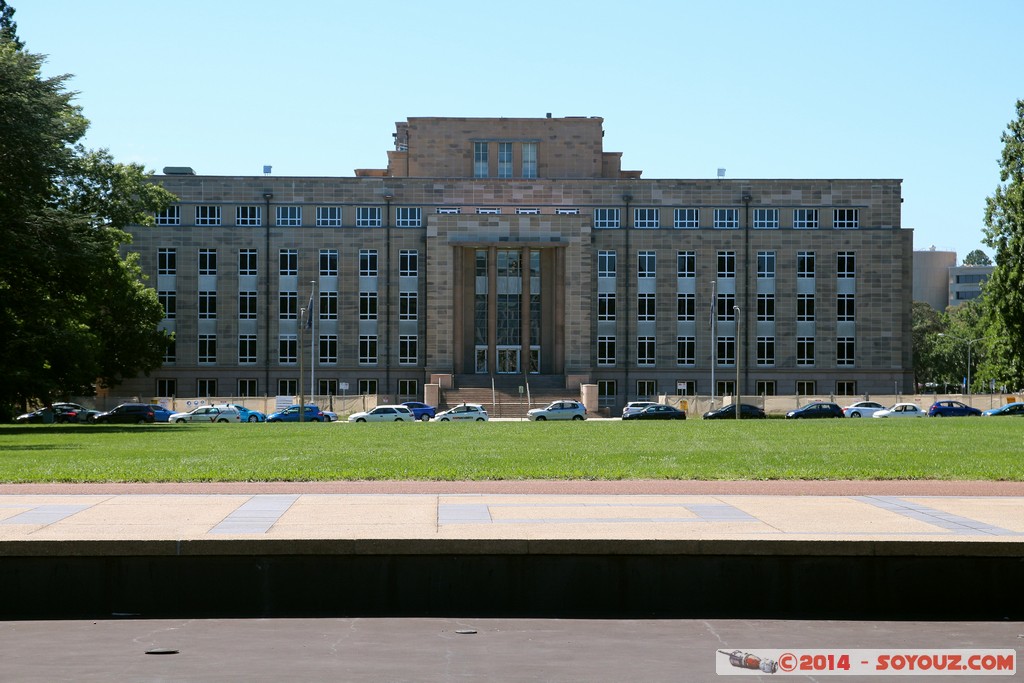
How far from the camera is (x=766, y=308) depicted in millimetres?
103312

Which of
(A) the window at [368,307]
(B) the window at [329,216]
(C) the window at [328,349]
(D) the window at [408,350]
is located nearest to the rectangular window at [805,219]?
(D) the window at [408,350]

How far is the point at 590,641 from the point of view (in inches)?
451

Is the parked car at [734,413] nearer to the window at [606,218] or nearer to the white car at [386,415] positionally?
the white car at [386,415]

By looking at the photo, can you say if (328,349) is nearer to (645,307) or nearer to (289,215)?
(289,215)

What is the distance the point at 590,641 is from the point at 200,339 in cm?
9352

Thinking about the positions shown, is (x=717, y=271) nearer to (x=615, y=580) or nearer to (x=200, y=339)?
(x=200, y=339)

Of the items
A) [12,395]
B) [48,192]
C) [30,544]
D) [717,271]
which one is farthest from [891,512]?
[717,271]

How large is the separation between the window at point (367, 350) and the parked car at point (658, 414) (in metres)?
29.0

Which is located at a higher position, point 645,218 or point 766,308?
point 645,218

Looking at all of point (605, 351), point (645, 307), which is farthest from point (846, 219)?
point (605, 351)

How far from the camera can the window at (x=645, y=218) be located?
103 meters

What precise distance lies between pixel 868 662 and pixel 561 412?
7085cm

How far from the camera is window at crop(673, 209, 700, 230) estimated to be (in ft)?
338

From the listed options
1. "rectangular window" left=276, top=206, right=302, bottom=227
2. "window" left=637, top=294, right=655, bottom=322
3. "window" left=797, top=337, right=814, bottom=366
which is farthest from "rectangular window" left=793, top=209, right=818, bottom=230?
"rectangular window" left=276, top=206, right=302, bottom=227
